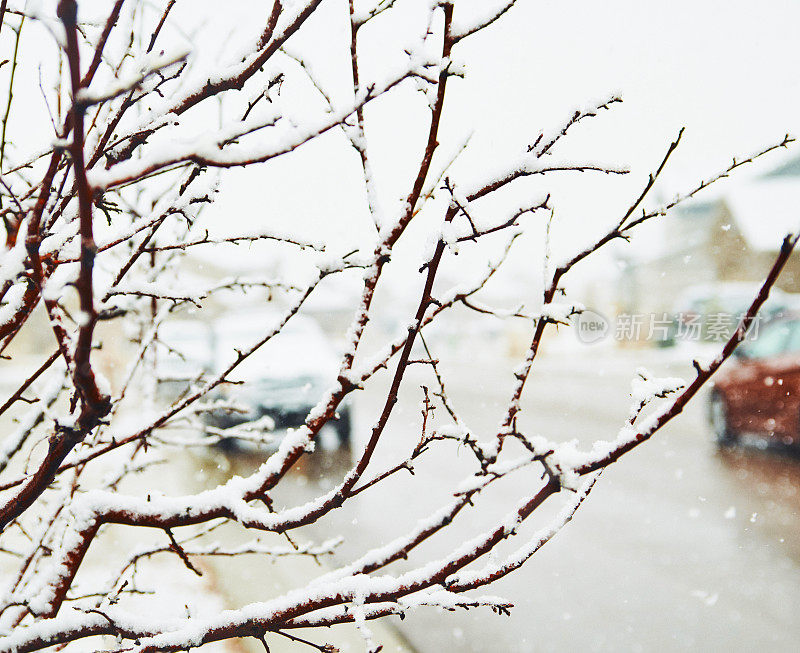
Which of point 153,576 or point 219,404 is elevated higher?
point 219,404

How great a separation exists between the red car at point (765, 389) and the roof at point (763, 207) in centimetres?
1914

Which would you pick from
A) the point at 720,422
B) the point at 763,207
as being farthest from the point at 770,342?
the point at 763,207

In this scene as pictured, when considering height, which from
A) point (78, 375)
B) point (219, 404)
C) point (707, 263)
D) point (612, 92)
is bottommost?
point (219, 404)

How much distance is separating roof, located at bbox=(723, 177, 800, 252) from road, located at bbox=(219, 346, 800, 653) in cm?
1934

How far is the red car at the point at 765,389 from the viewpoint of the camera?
22.3ft

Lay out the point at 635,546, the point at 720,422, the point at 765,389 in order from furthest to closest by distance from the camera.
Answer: the point at 720,422 → the point at 765,389 → the point at 635,546

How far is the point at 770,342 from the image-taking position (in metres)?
7.41

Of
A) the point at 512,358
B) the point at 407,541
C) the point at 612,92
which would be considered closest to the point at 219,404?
the point at 407,541

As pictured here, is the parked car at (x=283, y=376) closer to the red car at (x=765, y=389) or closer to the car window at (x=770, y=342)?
the red car at (x=765, y=389)

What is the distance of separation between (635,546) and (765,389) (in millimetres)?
3428

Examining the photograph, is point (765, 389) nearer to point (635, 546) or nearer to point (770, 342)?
point (770, 342)

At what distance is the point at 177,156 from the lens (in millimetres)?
725

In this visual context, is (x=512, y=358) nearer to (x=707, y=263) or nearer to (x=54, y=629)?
(x=707, y=263)

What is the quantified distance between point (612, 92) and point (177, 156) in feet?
2.35
